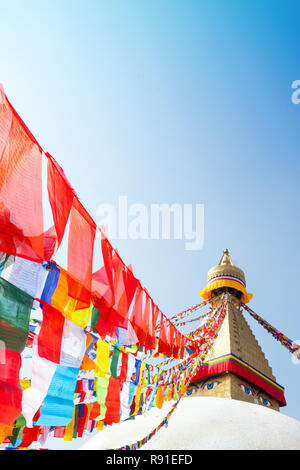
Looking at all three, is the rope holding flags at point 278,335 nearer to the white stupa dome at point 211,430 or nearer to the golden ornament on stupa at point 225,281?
the golden ornament on stupa at point 225,281

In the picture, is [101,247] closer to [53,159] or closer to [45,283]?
[45,283]

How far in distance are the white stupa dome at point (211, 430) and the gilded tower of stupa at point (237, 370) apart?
2054 millimetres

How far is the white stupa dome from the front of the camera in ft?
26.7

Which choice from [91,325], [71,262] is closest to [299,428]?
[91,325]

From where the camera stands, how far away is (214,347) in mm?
14734

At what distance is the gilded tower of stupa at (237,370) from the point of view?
13.1 metres

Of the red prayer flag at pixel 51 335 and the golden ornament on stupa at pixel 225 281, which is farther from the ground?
the golden ornament on stupa at pixel 225 281

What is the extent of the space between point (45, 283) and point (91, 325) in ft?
3.17

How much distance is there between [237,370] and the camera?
516 inches

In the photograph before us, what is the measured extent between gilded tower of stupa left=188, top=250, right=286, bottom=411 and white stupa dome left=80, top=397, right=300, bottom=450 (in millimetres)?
2054

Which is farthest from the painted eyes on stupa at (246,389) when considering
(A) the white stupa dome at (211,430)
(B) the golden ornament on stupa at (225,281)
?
(B) the golden ornament on stupa at (225,281)

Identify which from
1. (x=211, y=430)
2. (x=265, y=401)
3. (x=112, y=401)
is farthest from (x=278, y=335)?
(x=112, y=401)

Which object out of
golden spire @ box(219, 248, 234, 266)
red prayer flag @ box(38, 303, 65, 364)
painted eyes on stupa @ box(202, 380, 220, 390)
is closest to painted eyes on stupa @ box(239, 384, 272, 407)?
painted eyes on stupa @ box(202, 380, 220, 390)
